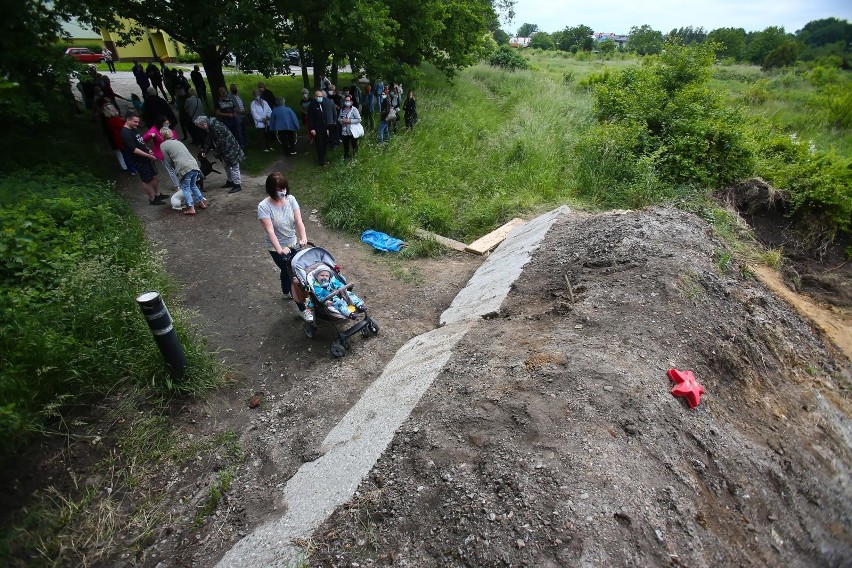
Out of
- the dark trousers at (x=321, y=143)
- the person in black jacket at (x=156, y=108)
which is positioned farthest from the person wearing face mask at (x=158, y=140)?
the dark trousers at (x=321, y=143)

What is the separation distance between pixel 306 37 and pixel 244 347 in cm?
1064

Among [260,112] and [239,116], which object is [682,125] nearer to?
[260,112]

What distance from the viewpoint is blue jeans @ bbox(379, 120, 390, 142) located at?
12.7 metres

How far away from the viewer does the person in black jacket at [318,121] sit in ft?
34.6

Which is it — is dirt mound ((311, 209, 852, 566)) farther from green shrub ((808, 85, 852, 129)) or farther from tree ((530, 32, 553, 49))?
tree ((530, 32, 553, 49))

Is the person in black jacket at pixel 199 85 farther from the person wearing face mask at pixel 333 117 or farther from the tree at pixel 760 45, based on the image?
the tree at pixel 760 45

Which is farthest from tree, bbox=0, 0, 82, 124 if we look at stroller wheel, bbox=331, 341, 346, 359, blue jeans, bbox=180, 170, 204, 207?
stroller wheel, bbox=331, 341, 346, 359

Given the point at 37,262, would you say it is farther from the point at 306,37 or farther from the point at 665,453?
the point at 306,37

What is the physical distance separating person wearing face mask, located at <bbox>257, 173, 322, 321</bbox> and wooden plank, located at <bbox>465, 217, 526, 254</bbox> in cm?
344

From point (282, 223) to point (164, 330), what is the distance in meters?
1.90

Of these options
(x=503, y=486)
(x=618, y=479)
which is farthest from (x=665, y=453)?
(x=503, y=486)

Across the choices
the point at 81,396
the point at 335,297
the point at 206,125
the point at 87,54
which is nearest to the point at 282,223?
the point at 335,297

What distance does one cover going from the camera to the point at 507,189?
1016 cm

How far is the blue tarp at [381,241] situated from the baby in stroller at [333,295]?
2.82 metres
